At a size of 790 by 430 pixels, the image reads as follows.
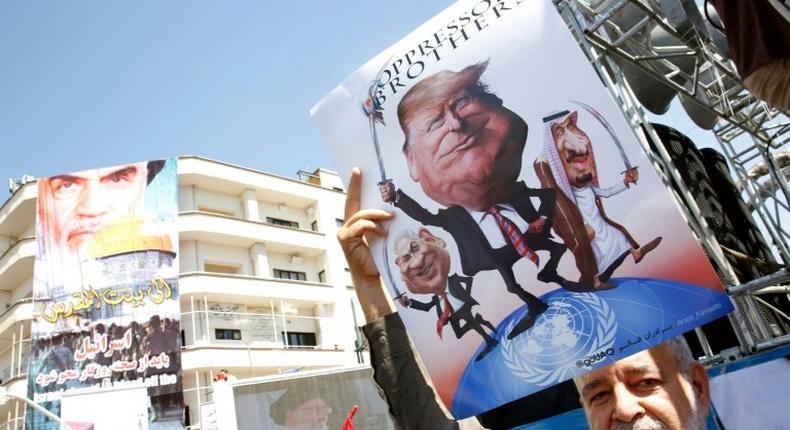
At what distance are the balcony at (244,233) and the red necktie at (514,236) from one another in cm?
2060

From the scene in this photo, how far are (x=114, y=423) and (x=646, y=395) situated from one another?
14.5 m

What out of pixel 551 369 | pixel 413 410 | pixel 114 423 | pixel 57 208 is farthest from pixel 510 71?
pixel 57 208

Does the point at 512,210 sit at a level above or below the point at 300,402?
below

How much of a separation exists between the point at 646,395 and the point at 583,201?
85 cm

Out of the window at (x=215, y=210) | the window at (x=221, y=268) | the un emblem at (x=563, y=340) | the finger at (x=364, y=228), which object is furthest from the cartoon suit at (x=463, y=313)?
the window at (x=215, y=210)

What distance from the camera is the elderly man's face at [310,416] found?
9.96 meters

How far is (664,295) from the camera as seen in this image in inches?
94.4

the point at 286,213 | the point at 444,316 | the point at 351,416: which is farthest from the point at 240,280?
the point at 444,316

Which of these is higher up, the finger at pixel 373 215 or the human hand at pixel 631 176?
the finger at pixel 373 215

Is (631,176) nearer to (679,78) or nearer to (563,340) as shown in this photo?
(563,340)

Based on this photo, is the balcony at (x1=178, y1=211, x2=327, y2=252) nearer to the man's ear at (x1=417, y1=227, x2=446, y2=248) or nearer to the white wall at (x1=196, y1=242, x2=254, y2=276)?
the white wall at (x1=196, y1=242, x2=254, y2=276)

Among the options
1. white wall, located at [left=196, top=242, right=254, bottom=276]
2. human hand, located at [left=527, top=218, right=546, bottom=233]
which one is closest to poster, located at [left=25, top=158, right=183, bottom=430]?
white wall, located at [left=196, top=242, right=254, bottom=276]

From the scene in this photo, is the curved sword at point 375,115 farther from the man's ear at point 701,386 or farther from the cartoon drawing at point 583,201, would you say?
the man's ear at point 701,386

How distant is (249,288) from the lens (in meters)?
21.8
